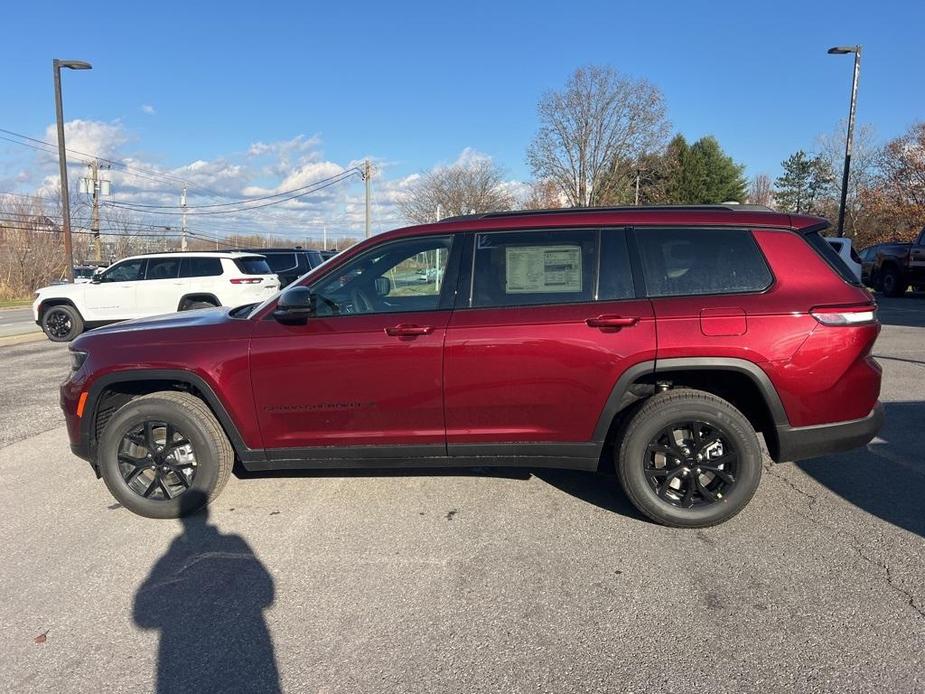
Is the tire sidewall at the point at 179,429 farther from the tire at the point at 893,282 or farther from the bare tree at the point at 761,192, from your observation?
A: the bare tree at the point at 761,192

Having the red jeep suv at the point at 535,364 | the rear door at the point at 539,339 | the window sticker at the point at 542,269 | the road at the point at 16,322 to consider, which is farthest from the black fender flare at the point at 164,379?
the road at the point at 16,322

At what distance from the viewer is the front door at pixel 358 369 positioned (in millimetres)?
3537

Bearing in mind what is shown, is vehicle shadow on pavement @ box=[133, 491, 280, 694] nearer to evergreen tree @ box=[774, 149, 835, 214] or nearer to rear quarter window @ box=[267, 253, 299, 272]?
rear quarter window @ box=[267, 253, 299, 272]

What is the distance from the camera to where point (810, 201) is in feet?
173

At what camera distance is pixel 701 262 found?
3.58 meters

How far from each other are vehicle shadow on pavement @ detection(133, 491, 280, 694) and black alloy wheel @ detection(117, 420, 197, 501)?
0.35 metres

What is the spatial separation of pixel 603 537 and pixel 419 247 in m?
2.06

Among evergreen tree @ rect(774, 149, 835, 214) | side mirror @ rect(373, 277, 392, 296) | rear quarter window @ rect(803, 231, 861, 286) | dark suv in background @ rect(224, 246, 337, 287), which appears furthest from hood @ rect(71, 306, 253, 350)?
evergreen tree @ rect(774, 149, 835, 214)

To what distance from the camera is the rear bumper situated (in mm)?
3494

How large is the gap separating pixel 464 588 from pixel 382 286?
6.17 ft

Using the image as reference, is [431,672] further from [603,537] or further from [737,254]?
[737,254]

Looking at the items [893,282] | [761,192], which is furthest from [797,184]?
[893,282]

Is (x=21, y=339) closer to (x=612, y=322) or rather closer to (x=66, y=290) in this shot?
(x=66, y=290)

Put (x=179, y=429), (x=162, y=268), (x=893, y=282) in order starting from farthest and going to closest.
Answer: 1. (x=893, y=282)
2. (x=162, y=268)
3. (x=179, y=429)
